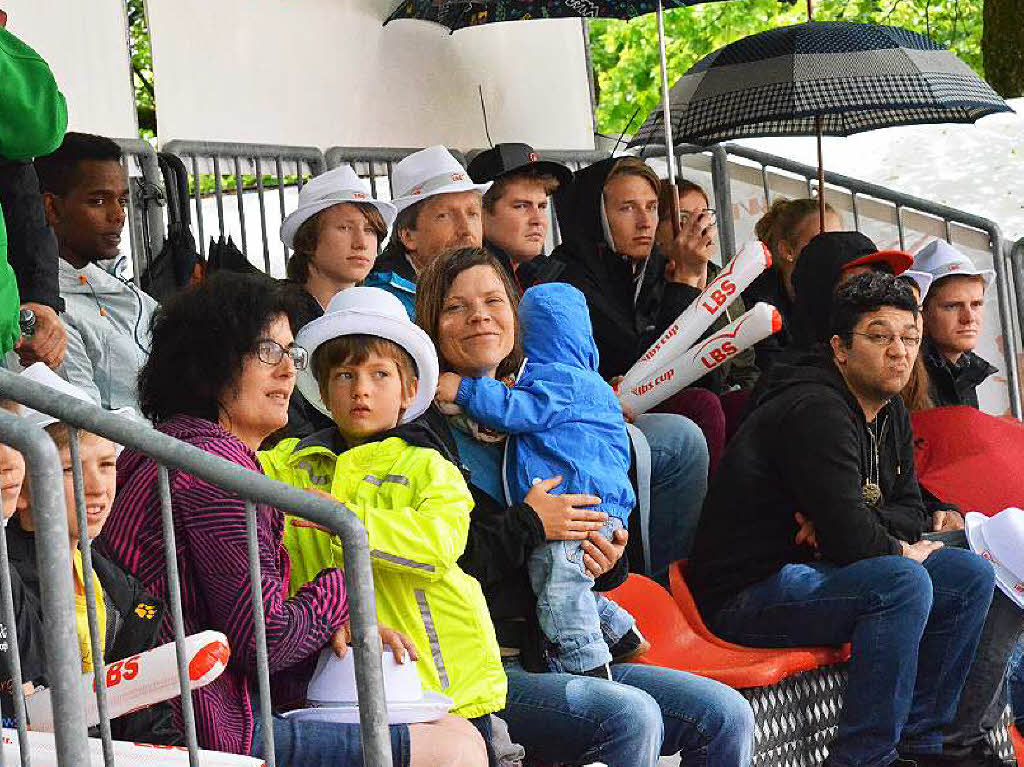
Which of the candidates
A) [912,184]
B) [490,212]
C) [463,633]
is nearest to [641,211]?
[490,212]

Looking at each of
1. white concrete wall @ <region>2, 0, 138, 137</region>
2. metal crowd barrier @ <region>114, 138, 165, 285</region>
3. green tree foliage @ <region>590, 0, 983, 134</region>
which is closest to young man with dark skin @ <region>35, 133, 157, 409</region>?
metal crowd barrier @ <region>114, 138, 165, 285</region>

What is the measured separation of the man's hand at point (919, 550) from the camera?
605 centimetres

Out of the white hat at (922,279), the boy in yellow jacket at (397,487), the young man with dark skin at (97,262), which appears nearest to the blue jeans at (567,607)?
the boy in yellow jacket at (397,487)

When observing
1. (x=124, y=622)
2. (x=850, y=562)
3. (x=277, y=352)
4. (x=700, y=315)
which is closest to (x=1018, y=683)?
(x=850, y=562)

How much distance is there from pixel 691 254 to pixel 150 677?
16.0 ft

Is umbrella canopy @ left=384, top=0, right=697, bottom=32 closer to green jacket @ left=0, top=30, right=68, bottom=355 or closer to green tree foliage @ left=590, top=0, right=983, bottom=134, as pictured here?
green jacket @ left=0, top=30, right=68, bottom=355

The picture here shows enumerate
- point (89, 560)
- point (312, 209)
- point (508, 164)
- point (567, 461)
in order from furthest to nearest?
point (508, 164)
point (312, 209)
point (567, 461)
point (89, 560)

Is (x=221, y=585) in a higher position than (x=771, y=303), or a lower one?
higher

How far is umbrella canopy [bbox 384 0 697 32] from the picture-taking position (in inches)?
344

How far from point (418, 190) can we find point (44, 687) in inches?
148

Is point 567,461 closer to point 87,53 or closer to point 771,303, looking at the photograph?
point 771,303

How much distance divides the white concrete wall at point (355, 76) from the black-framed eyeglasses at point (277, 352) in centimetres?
354

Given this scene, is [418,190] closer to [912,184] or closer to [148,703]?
[148,703]

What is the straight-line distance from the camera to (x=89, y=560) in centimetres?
298
